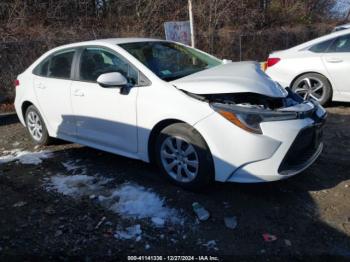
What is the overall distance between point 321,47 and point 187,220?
197 inches

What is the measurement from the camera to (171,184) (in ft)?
14.2

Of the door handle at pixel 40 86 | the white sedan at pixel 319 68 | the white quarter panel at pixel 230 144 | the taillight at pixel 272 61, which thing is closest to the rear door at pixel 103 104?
the door handle at pixel 40 86

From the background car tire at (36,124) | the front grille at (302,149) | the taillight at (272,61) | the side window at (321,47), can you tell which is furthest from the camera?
Answer: the taillight at (272,61)

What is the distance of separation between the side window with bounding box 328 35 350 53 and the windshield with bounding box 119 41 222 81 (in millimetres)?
2908

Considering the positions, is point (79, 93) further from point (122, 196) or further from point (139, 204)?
point (139, 204)

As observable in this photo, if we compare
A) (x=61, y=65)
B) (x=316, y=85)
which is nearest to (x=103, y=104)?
(x=61, y=65)

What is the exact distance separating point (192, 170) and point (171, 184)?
1.23ft

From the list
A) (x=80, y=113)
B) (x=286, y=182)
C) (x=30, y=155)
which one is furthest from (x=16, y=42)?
(x=286, y=182)

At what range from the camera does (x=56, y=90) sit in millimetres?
5266

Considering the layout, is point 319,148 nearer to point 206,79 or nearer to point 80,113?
point 206,79

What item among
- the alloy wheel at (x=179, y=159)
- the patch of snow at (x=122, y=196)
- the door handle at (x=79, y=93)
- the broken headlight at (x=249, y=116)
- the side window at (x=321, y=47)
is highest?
the side window at (x=321, y=47)

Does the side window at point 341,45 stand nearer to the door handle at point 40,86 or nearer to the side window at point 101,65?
the side window at point 101,65

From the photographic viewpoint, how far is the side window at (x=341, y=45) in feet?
23.0

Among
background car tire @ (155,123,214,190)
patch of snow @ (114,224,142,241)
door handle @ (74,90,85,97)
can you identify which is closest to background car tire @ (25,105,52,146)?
door handle @ (74,90,85,97)
